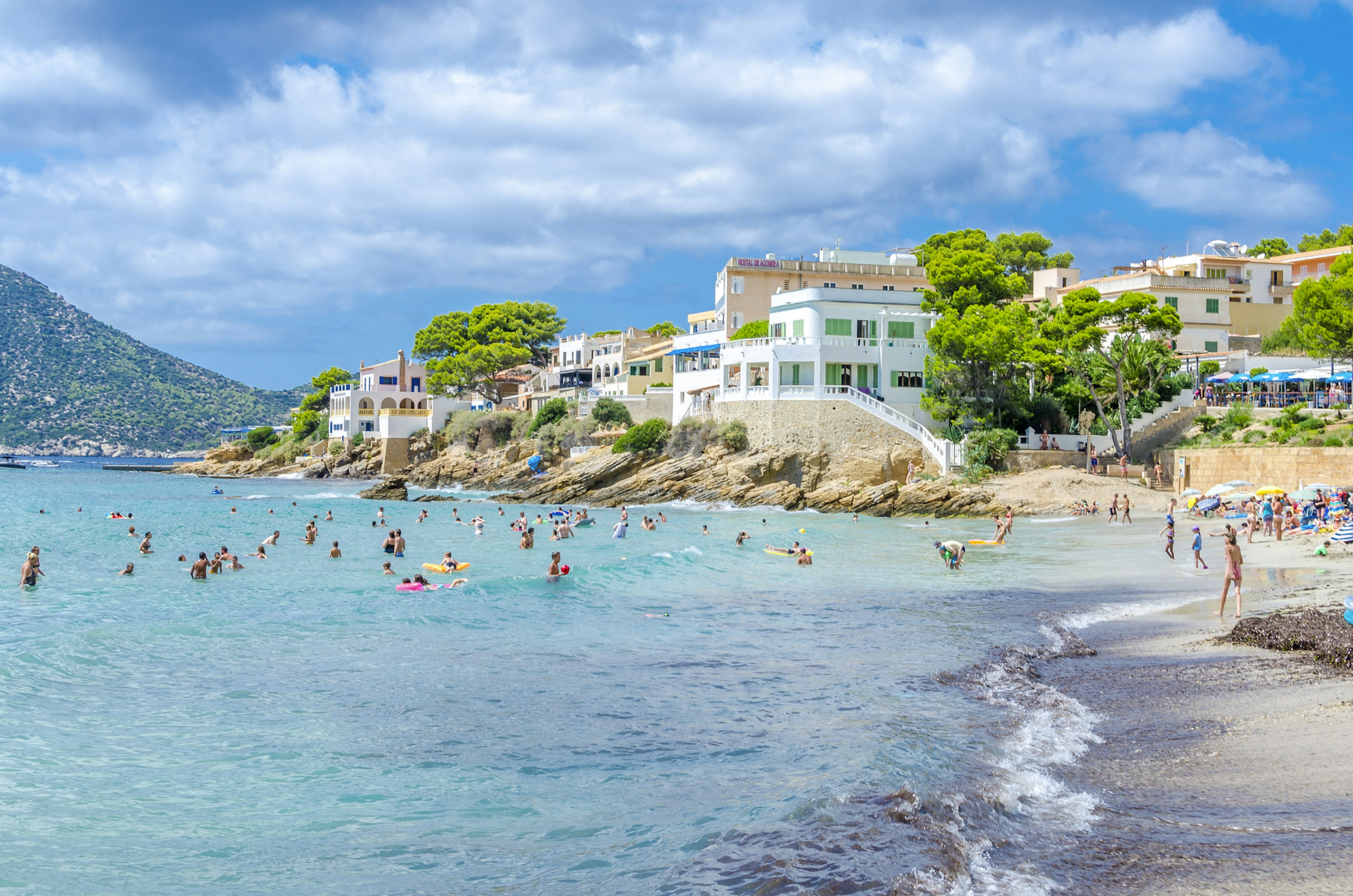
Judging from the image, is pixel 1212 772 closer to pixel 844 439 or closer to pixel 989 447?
pixel 989 447

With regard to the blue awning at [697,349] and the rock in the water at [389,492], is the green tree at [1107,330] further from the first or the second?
the rock in the water at [389,492]

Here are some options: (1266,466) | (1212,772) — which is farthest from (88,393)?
(1212,772)

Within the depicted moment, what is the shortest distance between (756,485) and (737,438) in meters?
3.18

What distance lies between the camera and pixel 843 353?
51062 mm

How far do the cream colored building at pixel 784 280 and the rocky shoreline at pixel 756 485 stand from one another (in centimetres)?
1495

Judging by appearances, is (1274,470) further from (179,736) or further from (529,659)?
(179,736)

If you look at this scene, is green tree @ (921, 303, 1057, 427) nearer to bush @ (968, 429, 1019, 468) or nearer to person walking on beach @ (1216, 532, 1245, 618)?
bush @ (968, 429, 1019, 468)

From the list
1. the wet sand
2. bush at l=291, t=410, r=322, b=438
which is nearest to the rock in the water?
bush at l=291, t=410, r=322, b=438

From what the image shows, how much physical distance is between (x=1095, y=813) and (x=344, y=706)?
8.32 metres

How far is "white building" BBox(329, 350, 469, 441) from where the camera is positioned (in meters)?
78.7

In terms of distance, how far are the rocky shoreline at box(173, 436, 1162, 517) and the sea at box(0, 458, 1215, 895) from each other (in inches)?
680

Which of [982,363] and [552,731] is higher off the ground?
[982,363]

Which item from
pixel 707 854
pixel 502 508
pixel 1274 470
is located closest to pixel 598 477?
pixel 502 508

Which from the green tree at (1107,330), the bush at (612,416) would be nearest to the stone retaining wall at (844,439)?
the green tree at (1107,330)
